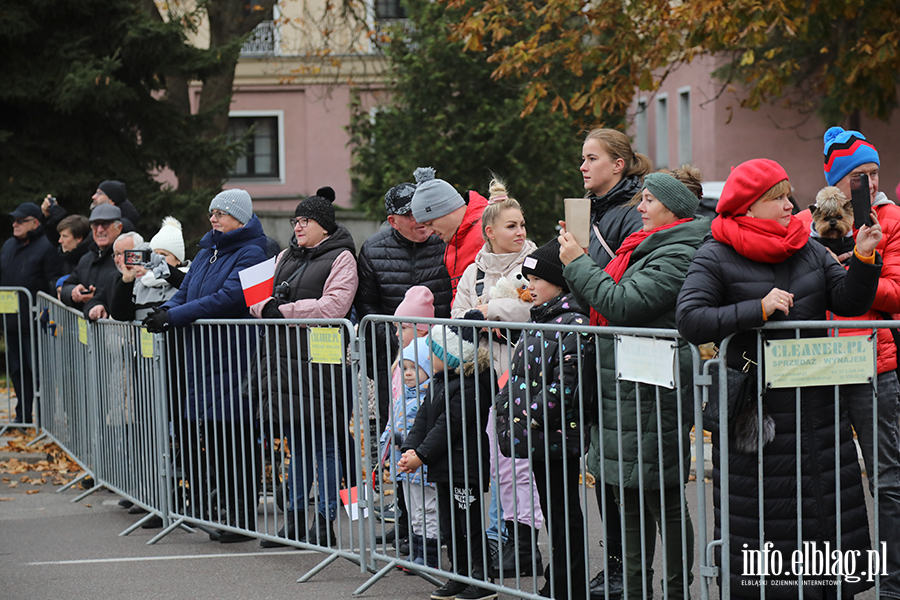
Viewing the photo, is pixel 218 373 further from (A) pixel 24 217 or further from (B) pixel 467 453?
(A) pixel 24 217

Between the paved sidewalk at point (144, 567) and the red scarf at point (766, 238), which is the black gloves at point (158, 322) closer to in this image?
the paved sidewalk at point (144, 567)

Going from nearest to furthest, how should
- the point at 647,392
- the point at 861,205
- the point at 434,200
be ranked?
the point at 861,205 < the point at 647,392 < the point at 434,200

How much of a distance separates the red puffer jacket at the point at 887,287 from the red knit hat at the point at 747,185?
2.75 feet

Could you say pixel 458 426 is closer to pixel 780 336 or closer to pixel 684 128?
pixel 780 336

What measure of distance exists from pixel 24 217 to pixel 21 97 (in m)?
4.62

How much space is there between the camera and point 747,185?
4.17m

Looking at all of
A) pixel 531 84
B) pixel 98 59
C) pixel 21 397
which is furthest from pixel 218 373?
pixel 98 59

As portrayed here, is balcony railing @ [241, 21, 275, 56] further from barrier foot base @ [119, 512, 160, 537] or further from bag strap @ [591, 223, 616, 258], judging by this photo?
bag strap @ [591, 223, 616, 258]

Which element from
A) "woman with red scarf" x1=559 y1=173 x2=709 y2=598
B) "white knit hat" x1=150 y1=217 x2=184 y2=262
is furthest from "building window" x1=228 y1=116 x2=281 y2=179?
"woman with red scarf" x1=559 y1=173 x2=709 y2=598

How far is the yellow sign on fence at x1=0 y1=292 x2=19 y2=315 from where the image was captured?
1070cm

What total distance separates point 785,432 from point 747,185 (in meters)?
0.89

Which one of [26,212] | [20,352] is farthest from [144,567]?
[26,212]

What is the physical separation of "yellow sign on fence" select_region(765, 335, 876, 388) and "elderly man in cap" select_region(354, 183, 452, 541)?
10.7ft

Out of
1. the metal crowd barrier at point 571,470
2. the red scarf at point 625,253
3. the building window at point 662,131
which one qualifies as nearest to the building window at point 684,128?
the building window at point 662,131
